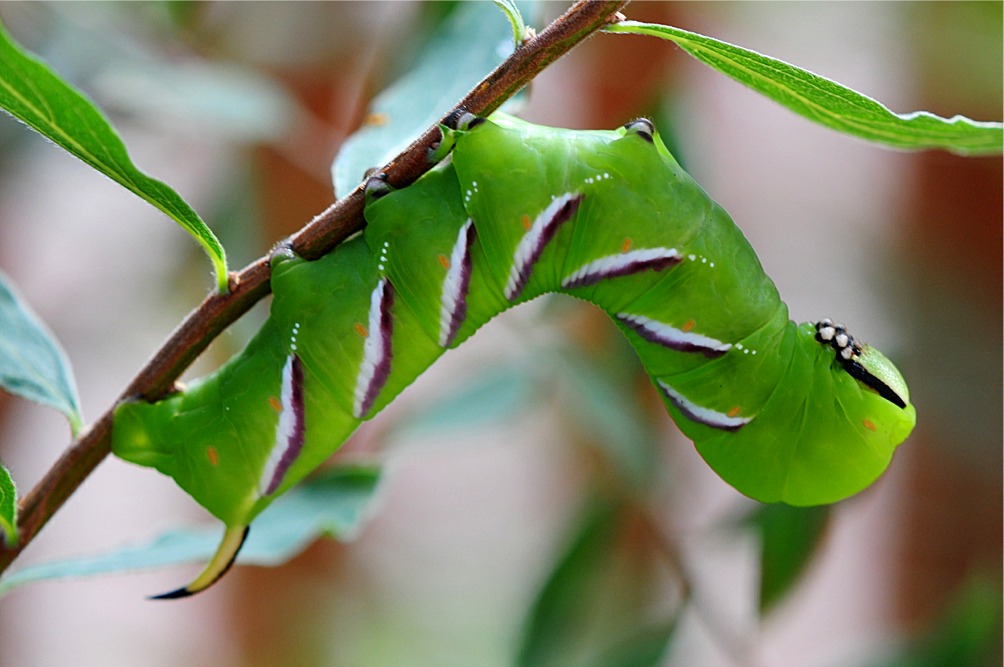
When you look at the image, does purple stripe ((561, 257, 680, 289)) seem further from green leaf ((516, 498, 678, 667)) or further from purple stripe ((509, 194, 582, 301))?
green leaf ((516, 498, 678, 667))

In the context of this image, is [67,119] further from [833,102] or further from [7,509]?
[833,102]

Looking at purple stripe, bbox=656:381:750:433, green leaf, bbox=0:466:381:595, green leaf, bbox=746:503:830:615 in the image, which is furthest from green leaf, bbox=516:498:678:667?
purple stripe, bbox=656:381:750:433

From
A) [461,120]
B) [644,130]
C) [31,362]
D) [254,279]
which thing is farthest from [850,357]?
[31,362]

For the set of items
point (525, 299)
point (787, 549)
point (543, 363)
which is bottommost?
point (787, 549)

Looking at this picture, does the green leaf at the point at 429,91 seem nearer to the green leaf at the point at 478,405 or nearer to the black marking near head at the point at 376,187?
the black marking near head at the point at 376,187

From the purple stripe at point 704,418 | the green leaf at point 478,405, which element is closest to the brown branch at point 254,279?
the purple stripe at point 704,418

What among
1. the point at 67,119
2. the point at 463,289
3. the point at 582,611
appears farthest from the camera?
the point at 582,611
